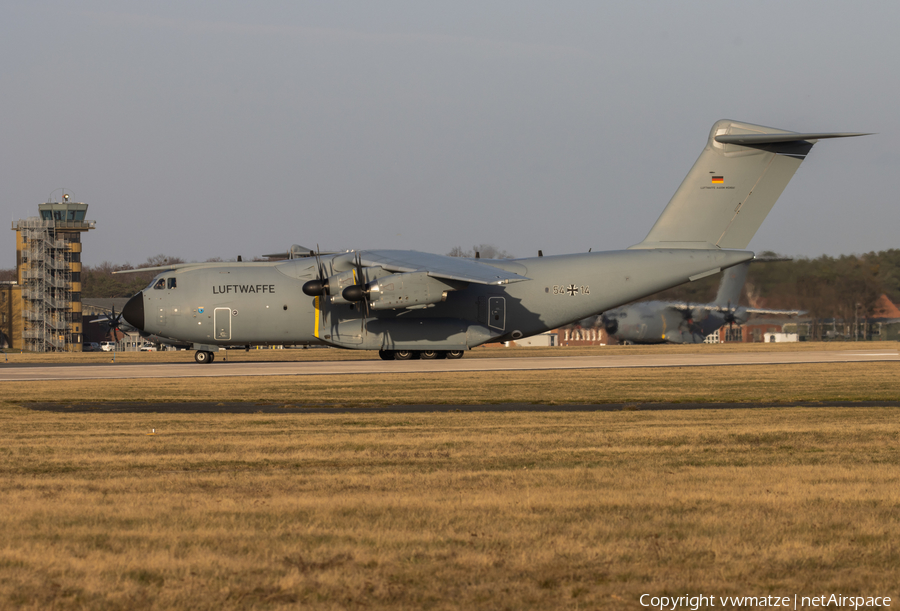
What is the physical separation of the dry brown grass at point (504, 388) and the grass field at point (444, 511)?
4.34 meters

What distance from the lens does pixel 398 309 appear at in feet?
112

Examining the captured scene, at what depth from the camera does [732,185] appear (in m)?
34.6

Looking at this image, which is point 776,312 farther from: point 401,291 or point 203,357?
point 203,357

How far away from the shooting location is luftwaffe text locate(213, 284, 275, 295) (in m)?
35.8

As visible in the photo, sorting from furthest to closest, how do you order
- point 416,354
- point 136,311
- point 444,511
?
point 416,354
point 136,311
point 444,511

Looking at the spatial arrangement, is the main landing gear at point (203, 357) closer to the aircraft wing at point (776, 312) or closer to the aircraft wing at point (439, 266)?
the aircraft wing at point (439, 266)

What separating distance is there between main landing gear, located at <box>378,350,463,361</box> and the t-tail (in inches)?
422

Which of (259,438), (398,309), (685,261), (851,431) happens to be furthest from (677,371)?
(259,438)

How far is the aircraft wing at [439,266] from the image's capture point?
3148cm

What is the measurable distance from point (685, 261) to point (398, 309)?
1183 cm

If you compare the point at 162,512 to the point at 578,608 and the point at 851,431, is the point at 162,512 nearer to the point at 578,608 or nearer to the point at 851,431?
the point at 578,608

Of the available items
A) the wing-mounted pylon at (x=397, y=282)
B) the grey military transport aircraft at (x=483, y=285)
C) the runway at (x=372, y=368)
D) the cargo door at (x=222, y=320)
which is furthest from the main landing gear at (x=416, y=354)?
the cargo door at (x=222, y=320)

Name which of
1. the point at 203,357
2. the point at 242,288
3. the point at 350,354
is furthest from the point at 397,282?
the point at 350,354

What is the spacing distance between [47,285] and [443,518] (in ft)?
322
